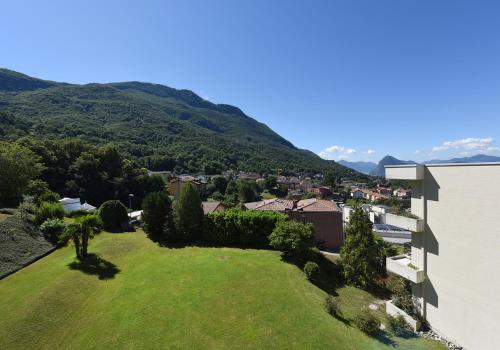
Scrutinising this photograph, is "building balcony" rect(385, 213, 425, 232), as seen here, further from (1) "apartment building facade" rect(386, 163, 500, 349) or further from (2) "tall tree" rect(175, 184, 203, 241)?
(2) "tall tree" rect(175, 184, 203, 241)

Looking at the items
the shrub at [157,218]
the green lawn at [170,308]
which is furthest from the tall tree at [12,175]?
the shrub at [157,218]

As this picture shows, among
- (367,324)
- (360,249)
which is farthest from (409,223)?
(367,324)

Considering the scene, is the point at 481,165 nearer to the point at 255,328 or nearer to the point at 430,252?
the point at 430,252

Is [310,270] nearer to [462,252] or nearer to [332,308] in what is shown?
[332,308]

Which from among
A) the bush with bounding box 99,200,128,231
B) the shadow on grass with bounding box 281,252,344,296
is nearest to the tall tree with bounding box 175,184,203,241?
the bush with bounding box 99,200,128,231

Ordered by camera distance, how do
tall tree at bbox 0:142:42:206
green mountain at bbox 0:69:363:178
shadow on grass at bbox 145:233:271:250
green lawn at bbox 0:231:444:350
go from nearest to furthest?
1. green lawn at bbox 0:231:444:350
2. shadow on grass at bbox 145:233:271:250
3. tall tree at bbox 0:142:42:206
4. green mountain at bbox 0:69:363:178
